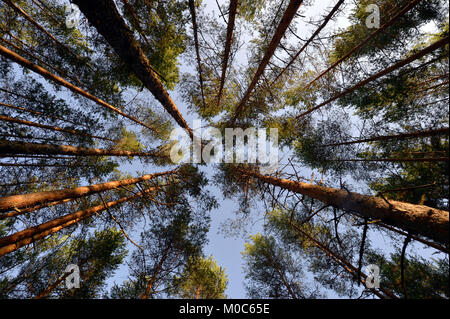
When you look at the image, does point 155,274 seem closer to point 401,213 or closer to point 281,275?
point 281,275

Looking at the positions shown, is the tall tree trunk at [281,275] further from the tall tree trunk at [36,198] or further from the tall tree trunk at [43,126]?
the tall tree trunk at [43,126]

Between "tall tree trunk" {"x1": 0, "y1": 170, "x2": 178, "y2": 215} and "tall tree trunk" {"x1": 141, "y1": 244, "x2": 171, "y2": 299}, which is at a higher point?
"tall tree trunk" {"x1": 0, "y1": 170, "x2": 178, "y2": 215}

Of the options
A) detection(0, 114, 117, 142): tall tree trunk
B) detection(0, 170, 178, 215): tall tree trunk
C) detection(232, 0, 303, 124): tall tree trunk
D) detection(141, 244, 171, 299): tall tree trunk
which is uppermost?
detection(232, 0, 303, 124): tall tree trunk

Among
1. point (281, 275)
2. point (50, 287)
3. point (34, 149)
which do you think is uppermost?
point (34, 149)

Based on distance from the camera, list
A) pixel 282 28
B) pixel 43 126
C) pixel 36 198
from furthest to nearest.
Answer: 1. pixel 43 126
2. pixel 282 28
3. pixel 36 198

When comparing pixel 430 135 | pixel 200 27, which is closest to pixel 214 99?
pixel 200 27

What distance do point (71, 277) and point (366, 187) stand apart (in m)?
12.3

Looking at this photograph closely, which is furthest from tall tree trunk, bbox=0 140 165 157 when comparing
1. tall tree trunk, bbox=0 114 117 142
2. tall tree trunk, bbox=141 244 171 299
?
tall tree trunk, bbox=141 244 171 299


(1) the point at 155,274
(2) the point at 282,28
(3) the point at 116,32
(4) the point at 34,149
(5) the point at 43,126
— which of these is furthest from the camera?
(1) the point at 155,274

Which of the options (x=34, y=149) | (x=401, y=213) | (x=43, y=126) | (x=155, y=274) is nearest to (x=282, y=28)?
(x=401, y=213)

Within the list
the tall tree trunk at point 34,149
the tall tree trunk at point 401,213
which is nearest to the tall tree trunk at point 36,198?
the tall tree trunk at point 34,149

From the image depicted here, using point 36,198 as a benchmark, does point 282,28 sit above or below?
above

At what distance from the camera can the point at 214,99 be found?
24.2 ft

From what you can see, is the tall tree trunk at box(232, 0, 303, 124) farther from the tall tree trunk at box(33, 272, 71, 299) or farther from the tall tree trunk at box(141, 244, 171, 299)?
the tall tree trunk at box(33, 272, 71, 299)
